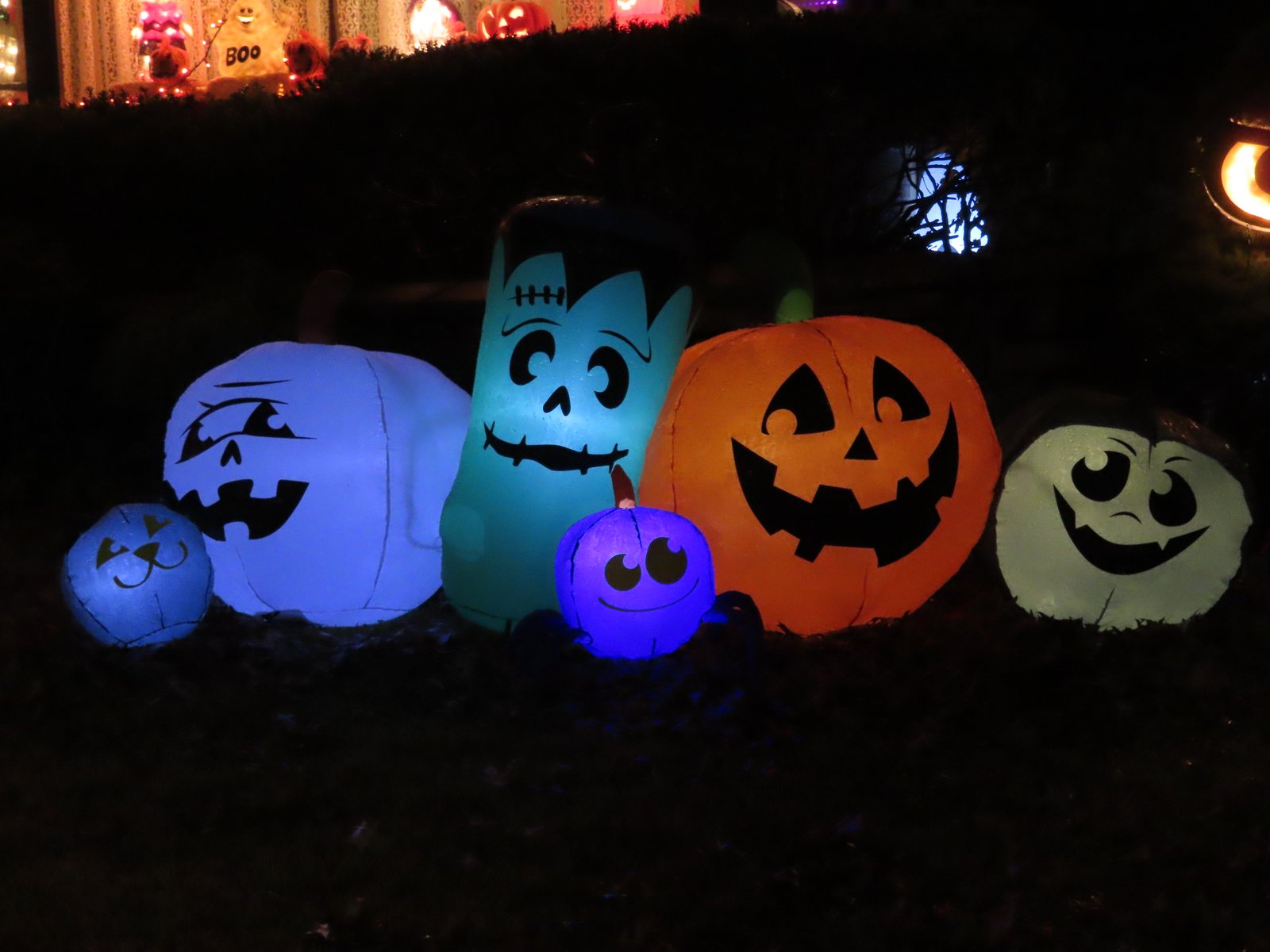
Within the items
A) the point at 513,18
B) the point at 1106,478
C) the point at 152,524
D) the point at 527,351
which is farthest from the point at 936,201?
the point at 152,524

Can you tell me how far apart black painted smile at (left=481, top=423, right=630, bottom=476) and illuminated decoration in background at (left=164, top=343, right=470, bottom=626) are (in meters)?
0.49

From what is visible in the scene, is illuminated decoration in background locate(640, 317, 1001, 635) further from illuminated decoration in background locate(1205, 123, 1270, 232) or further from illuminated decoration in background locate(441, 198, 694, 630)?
illuminated decoration in background locate(1205, 123, 1270, 232)

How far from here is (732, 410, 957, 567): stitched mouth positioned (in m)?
4.21

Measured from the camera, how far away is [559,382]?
171 inches

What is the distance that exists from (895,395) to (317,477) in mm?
2087

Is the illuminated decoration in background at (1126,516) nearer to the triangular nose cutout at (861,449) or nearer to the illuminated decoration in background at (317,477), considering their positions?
the triangular nose cutout at (861,449)

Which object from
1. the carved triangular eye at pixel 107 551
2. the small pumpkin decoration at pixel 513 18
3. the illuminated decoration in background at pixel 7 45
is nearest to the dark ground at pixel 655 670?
the carved triangular eye at pixel 107 551

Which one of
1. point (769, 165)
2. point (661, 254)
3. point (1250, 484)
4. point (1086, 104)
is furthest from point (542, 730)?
point (1086, 104)

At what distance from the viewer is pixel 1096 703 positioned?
4.01 m

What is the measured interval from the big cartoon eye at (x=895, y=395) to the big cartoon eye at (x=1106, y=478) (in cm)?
64

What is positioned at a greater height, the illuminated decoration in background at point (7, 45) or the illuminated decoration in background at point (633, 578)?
the illuminated decoration in background at point (7, 45)

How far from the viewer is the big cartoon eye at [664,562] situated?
13.1 feet

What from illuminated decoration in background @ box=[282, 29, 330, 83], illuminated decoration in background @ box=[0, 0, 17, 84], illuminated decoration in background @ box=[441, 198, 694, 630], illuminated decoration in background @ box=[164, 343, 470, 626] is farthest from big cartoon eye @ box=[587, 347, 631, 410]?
illuminated decoration in background @ box=[0, 0, 17, 84]

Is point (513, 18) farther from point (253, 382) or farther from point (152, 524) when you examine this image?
point (152, 524)
